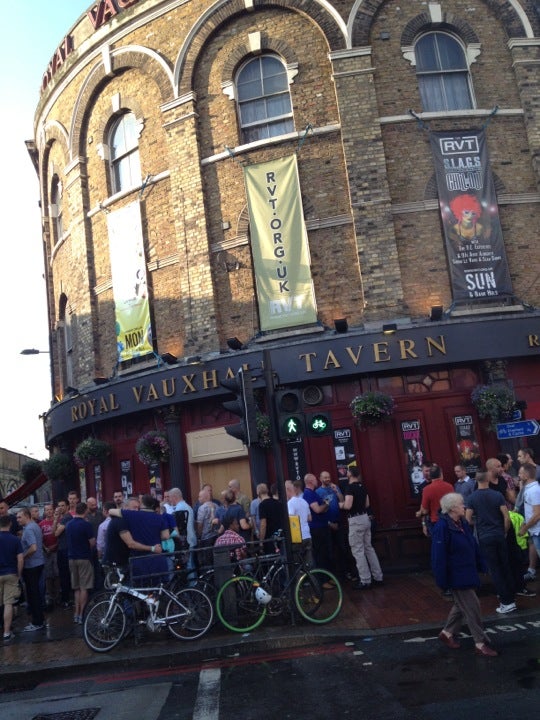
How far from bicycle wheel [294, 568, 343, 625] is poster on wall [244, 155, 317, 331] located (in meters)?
6.63

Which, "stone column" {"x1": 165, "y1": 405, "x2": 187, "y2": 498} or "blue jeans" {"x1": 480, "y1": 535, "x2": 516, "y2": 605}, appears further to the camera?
"stone column" {"x1": 165, "y1": 405, "x2": 187, "y2": 498}

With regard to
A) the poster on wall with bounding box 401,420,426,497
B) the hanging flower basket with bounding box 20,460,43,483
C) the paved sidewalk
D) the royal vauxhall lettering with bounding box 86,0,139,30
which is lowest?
the paved sidewalk

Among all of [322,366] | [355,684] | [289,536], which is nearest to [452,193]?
[322,366]

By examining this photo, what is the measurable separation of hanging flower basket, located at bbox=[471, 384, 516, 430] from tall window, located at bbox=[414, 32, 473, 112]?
6.25 m

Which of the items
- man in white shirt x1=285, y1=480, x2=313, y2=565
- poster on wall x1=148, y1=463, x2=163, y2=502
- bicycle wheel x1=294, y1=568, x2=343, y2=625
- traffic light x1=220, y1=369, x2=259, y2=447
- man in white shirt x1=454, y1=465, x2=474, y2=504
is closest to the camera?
bicycle wheel x1=294, y1=568, x2=343, y2=625

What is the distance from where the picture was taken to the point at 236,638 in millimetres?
8344

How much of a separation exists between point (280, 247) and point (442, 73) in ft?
17.2

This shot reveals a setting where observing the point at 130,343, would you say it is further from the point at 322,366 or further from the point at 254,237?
the point at 322,366

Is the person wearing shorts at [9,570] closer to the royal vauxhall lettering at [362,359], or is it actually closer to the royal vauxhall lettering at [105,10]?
the royal vauxhall lettering at [362,359]

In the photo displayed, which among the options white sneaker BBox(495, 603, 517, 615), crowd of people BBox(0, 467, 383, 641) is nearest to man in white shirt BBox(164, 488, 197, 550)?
crowd of people BBox(0, 467, 383, 641)

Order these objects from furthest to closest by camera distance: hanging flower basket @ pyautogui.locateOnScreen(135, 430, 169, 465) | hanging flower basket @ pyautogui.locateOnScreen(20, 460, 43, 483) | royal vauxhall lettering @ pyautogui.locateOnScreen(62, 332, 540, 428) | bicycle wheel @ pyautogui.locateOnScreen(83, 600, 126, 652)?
1. hanging flower basket @ pyautogui.locateOnScreen(20, 460, 43, 483)
2. hanging flower basket @ pyautogui.locateOnScreen(135, 430, 169, 465)
3. royal vauxhall lettering @ pyautogui.locateOnScreen(62, 332, 540, 428)
4. bicycle wheel @ pyautogui.locateOnScreen(83, 600, 126, 652)

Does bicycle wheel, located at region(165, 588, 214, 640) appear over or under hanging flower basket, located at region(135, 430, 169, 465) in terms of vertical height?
under

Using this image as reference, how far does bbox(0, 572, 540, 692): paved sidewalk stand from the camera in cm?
802

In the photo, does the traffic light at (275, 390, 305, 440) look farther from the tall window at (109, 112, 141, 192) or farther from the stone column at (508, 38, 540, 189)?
the tall window at (109, 112, 141, 192)
